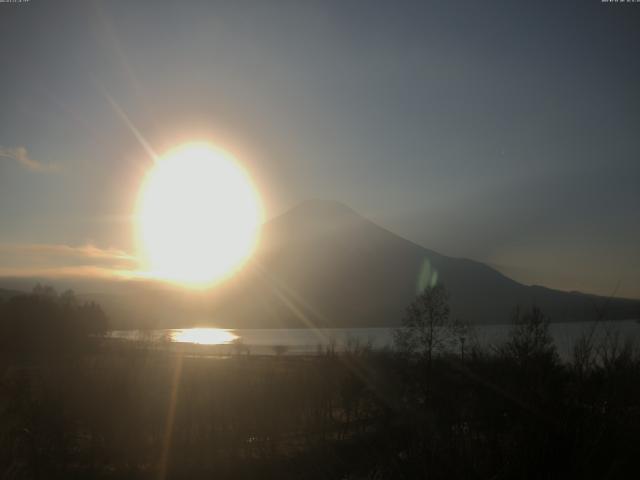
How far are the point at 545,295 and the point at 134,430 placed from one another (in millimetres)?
179744

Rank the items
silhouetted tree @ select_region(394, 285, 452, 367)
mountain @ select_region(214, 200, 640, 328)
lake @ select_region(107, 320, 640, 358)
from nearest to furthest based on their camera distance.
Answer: lake @ select_region(107, 320, 640, 358) < silhouetted tree @ select_region(394, 285, 452, 367) < mountain @ select_region(214, 200, 640, 328)

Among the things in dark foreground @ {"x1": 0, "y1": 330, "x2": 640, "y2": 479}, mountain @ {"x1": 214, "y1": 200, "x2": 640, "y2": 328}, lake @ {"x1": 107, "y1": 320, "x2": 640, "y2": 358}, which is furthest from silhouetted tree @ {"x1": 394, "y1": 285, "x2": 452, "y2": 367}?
mountain @ {"x1": 214, "y1": 200, "x2": 640, "y2": 328}

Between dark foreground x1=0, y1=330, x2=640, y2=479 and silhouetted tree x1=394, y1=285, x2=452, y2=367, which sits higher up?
silhouetted tree x1=394, y1=285, x2=452, y2=367

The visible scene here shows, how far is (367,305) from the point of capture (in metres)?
164

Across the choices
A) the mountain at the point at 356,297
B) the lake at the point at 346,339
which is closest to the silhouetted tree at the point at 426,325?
the lake at the point at 346,339

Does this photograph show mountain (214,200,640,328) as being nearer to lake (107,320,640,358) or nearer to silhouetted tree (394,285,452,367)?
lake (107,320,640,358)

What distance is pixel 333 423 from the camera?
21.1 meters

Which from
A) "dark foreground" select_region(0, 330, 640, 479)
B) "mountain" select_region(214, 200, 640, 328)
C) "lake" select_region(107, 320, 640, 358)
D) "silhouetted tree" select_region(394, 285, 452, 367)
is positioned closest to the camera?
"dark foreground" select_region(0, 330, 640, 479)

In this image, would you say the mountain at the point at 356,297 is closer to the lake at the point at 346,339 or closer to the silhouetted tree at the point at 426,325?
the lake at the point at 346,339

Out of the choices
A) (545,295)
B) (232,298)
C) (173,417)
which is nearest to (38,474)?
(173,417)

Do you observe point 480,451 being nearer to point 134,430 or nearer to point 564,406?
point 564,406

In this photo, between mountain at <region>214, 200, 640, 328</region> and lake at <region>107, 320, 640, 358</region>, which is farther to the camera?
mountain at <region>214, 200, 640, 328</region>

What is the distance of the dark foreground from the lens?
4012 mm

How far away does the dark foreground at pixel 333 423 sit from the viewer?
401 centimetres
